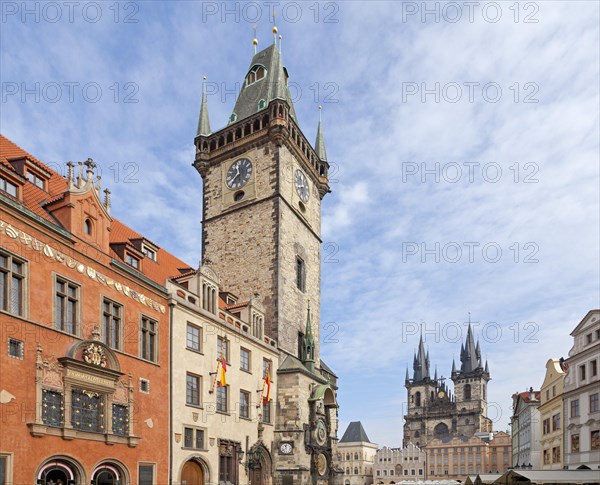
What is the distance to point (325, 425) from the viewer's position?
39781 mm

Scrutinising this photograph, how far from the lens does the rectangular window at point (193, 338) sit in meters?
29.0

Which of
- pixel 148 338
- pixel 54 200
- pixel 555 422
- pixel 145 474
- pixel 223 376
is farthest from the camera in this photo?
pixel 555 422

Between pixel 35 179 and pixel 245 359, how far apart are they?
50.2 ft

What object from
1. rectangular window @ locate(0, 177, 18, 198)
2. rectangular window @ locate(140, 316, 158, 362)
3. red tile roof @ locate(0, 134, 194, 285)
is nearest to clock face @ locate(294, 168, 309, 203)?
red tile roof @ locate(0, 134, 194, 285)

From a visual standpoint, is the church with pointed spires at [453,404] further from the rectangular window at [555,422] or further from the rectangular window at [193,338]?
the rectangular window at [193,338]

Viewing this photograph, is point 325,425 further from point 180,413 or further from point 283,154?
point 283,154

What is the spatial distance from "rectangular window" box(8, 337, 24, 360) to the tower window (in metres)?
24.2

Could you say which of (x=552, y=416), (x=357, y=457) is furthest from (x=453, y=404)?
(x=552, y=416)

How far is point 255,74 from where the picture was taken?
156 feet

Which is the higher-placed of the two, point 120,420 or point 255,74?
point 255,74

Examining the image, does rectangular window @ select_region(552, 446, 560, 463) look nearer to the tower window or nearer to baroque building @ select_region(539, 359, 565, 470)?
baroque building @ select_region(539, 359, 565, 470)

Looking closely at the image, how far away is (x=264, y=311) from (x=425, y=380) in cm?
14257

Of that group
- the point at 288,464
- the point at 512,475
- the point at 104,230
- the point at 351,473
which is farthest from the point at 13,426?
the point at 351,473

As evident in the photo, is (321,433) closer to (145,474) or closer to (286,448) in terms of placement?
(286,448)
